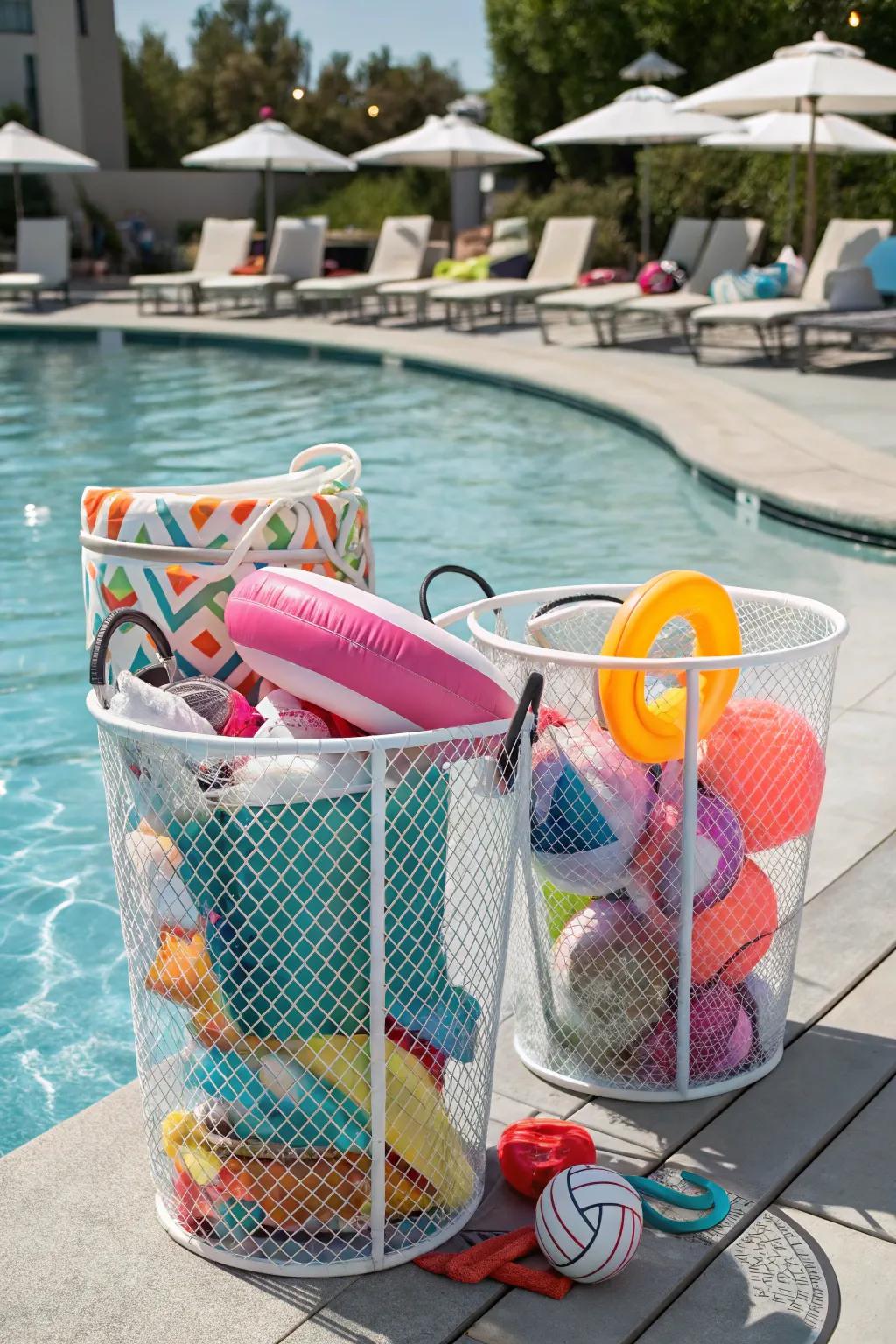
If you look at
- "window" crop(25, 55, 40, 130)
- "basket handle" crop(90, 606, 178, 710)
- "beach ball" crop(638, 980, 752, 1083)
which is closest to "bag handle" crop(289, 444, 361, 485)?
"basket handle" crop(90, 606, 178, 710)

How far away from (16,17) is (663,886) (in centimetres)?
3237

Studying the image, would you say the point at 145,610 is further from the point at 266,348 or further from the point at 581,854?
the point at 266,348

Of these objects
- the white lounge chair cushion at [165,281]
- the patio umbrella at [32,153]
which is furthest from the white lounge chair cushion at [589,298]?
the patio umbrella at [32,153]

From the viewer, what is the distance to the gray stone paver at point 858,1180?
2.28 metres

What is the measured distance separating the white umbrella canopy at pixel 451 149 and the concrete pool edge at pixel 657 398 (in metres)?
3.02

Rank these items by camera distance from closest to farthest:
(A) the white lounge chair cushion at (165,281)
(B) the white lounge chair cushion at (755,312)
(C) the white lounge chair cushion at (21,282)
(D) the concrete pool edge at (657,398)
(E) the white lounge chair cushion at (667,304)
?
(D) the concrete pool edge at (657,398)
(B) the white lounge chair cushion at (755,312)
(E) the white lounge chair cushion at (667,304)
(A) the white lounge chair cushion at (165,281)
(C) the white lounge chair cushion at (21,282)

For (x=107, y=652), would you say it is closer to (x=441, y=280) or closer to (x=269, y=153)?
(x=441, y=280)

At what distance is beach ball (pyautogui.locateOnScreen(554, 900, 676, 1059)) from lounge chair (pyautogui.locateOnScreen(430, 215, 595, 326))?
14.2m

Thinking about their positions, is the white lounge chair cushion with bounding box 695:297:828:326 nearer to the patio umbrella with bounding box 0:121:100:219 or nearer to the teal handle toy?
the teal handle toy

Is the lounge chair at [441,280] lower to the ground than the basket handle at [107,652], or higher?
higher

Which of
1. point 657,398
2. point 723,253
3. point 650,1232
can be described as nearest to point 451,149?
point 723,253

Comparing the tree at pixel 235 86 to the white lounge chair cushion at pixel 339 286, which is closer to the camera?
the white lounge chair cushion at pixel 339 286

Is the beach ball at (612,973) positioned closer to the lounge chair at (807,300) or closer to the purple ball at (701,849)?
the purple ball at (701,849)

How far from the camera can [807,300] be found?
1360 centimetres
